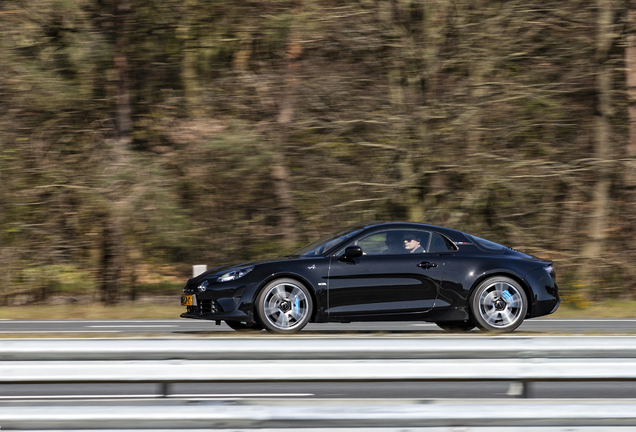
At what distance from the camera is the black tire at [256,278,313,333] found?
8.83 meters

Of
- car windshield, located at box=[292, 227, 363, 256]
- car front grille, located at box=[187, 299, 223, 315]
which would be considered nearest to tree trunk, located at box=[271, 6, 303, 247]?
car windshield, located at box=[292, 227, 363, 256]

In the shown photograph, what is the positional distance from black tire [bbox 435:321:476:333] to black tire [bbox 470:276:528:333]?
1.03 ft

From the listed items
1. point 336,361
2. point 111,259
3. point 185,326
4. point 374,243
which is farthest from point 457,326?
point 111,259

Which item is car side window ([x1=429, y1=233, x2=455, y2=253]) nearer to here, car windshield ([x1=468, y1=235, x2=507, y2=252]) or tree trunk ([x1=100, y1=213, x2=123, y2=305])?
car windshield ([x1=468, y1=235, x2=507, y2=252])

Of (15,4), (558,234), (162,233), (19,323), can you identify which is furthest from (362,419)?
(15,4)

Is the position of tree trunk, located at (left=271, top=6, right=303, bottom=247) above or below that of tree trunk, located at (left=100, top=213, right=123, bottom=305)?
above

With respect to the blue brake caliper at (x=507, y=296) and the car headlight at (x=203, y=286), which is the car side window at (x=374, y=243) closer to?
the blue brake caliper at (x=507, y=296)

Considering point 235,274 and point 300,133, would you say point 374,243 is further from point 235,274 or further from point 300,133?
point 300,133

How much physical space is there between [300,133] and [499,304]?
922 centimetres

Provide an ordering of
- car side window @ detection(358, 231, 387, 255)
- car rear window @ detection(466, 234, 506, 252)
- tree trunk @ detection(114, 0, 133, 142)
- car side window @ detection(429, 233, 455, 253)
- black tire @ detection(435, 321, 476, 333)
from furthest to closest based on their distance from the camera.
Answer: tree trunk @ detection(114, 0, 133, 142), black tire @ detection(435, 321, 476, 333), car rear window @ detection(466, 234, 506, 252), car side window @ detection(429, 233, 455, 253), car side window @ detection(358, 231, 387, 255)

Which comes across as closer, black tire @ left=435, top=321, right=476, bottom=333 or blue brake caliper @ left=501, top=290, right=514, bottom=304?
blue brake caliper @ left=501, top=290, right=514, bottom=304

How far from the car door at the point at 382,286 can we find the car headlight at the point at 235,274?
0.93m

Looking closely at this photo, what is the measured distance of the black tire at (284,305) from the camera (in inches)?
348

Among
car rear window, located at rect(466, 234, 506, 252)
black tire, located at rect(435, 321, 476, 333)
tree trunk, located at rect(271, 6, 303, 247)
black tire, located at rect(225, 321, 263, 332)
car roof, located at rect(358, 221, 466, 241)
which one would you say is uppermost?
tree trunk, located at rect(271, 6, 303, 247)
